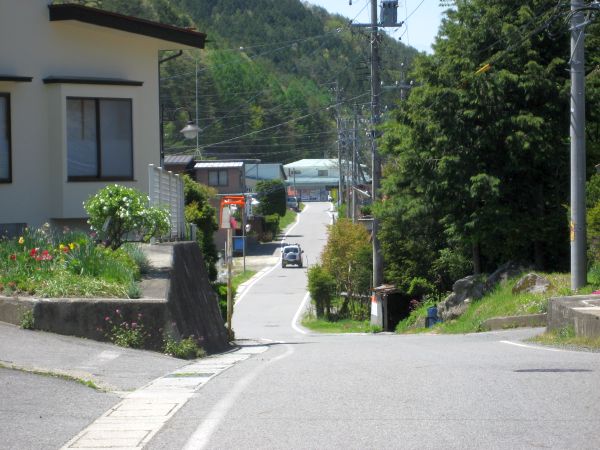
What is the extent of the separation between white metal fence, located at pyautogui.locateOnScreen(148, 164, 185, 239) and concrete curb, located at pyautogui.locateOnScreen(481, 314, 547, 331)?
8984 millimetres

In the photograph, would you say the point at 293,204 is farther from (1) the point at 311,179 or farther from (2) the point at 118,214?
(2) the point at 118,214

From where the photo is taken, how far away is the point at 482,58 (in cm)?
3117

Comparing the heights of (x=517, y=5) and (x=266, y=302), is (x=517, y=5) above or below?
above

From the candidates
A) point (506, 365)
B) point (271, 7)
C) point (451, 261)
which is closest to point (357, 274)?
point (451, 261)

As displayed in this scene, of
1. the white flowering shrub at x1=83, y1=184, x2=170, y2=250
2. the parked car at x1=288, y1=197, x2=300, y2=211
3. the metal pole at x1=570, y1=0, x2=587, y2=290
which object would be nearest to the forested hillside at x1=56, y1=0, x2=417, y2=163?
the parked car at x1=288, y1=197, x2=300, y2=211

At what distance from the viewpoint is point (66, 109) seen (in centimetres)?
2059

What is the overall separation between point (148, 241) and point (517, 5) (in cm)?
1713

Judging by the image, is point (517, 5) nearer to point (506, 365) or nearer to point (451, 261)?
point (451, 261)

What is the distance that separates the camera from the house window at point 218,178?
84.7m

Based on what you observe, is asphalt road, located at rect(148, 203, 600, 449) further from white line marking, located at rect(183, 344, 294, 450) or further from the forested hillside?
the forested hillside

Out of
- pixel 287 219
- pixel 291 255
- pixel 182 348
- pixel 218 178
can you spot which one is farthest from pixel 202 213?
pixel 287 219

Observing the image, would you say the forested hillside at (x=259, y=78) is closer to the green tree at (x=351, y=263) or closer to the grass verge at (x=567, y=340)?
the green tree at (x=351, y=263)

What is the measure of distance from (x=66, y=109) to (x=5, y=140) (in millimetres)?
1479

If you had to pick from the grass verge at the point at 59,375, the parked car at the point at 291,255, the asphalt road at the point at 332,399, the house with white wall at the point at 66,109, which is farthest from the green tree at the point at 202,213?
the parked car at the point at 291,255
